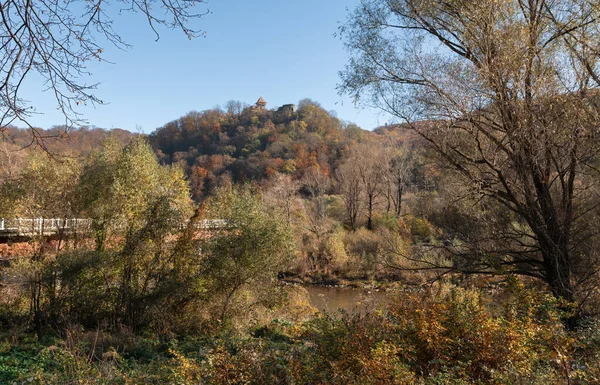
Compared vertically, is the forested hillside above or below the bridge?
above

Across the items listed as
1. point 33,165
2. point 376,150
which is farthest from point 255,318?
point 376,150

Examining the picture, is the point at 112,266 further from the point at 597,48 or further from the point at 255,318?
the point at 597,48

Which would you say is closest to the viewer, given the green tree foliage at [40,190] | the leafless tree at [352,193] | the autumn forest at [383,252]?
the autumn forest at [383,252]

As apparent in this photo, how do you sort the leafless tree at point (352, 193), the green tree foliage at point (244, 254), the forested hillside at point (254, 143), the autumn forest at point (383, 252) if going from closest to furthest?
the autumn forest at point (383, 252), the green tree foliage at point (244, 254), the leafless tree at point (352, 193), the forested hillside at point (254, 143)

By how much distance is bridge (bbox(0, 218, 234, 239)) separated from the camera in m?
12.2

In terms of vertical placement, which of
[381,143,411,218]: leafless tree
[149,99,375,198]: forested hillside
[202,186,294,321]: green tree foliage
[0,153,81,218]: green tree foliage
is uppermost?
[149,99,375,198]: forested hillside

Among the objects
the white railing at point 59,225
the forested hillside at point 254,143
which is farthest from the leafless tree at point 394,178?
the white railing at point 59,225

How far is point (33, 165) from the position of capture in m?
11.8

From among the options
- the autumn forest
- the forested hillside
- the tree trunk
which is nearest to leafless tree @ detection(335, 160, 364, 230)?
the tree trunk

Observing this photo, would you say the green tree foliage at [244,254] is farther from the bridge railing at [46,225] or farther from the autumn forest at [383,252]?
the bridge railing at [46,225]

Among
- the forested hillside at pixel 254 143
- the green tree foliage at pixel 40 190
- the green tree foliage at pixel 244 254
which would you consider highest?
the forested hillside at pixel 254 143

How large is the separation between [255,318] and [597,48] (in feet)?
34.2

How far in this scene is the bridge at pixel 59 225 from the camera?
12.2m

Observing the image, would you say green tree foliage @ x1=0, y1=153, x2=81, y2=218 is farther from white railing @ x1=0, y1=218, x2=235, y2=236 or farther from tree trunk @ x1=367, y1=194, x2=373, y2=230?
tree trunk @ x1=367, y1=194, x2=373, y2=230
